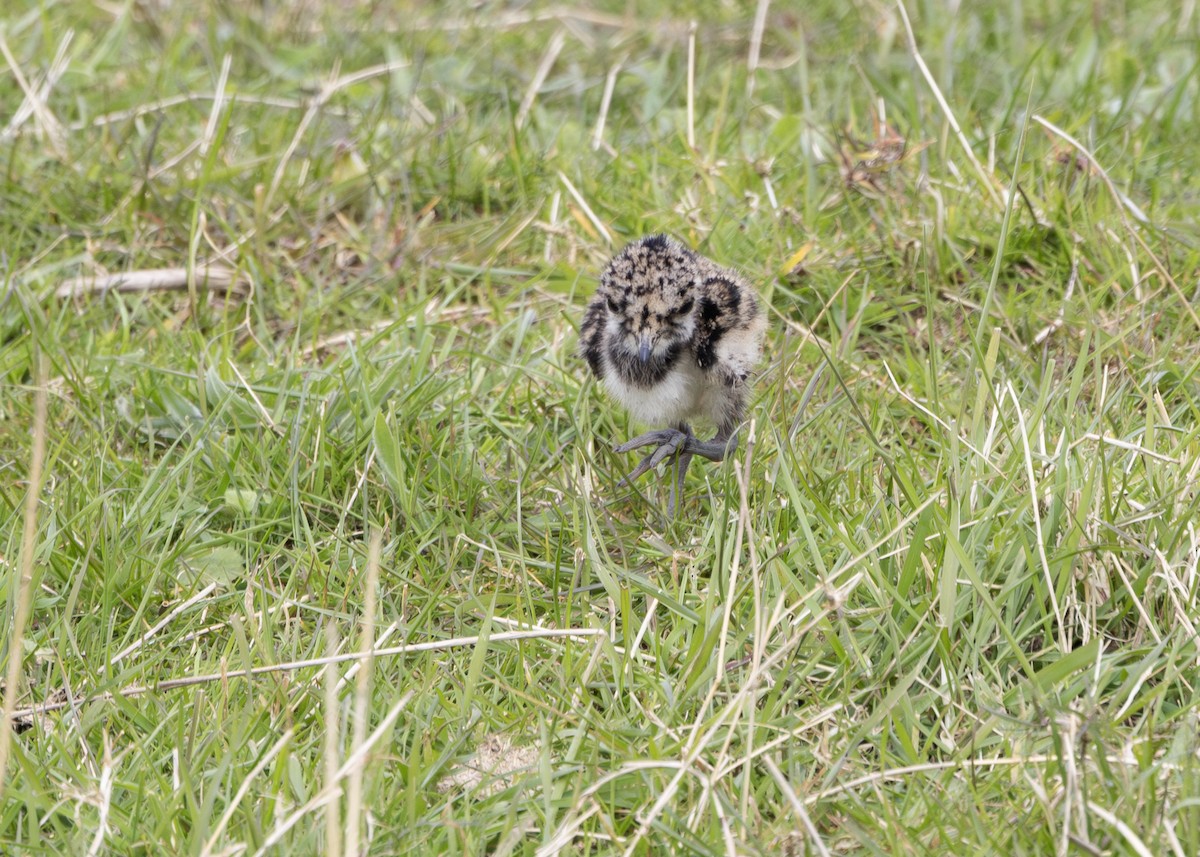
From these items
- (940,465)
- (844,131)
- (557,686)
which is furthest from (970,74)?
(557,686)

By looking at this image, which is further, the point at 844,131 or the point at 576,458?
the point at 844,131

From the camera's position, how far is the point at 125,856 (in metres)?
2.57

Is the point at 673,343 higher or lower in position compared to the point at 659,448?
higher

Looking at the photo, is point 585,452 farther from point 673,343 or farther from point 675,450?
point 673,343

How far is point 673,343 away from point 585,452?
1.26 ft

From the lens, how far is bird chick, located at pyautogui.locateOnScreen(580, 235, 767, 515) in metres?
3.56

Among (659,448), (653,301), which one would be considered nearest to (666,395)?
(659,448)

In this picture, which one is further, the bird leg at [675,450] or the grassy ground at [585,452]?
the bird leg at [675,450]

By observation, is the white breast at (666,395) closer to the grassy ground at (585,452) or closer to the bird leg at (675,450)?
the bird leg at (675,450)

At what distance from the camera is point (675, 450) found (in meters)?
3.60

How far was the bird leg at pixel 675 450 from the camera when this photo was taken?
3586 millimetres

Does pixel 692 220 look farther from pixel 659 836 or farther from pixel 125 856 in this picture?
pixel 125 856

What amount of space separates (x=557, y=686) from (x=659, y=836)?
501 mm

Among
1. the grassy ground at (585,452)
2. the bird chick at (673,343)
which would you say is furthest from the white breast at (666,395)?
the grassy ground at (585,452)
